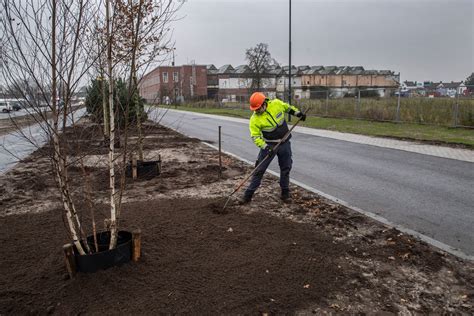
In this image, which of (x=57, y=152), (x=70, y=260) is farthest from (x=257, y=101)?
(x=70, y=260)

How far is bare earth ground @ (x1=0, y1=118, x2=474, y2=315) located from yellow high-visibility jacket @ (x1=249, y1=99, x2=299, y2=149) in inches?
38.9

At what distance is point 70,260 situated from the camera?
10.9 feet

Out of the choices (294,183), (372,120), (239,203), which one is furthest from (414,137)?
(239,203)

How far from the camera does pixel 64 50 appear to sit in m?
3.03

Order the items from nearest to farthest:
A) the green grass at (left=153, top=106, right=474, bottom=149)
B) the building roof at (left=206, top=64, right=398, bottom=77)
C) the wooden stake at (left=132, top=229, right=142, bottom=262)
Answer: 1. the wooden stake at (left=132, top=229, right=142, bottom=262)
2. the green grass at (left=153, top=106, right=474, bottom=149)
3. the building roof at (left=206, top=64, right=398, bottom=77)

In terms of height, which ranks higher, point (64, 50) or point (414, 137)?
point (64, 50)

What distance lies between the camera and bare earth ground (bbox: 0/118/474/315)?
309cm

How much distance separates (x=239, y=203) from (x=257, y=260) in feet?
6.85

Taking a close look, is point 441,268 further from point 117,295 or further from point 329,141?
point 329,141

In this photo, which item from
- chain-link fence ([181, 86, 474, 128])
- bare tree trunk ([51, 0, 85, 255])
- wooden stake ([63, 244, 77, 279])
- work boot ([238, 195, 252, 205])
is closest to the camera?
bare tree trunk ([51, 0, 85, 255])

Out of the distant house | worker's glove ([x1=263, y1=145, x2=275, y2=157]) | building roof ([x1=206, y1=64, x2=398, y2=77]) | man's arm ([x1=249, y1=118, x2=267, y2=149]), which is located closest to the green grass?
the distant house

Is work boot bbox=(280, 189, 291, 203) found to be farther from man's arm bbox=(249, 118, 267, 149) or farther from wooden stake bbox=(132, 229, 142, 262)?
wooden stake bbox=(132, 229, 142, 262)

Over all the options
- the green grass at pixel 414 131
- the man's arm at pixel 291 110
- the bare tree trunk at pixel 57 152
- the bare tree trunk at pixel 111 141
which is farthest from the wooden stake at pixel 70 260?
the green grass at pixel 414 131

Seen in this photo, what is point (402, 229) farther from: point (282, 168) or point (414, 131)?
point (414, 131)
